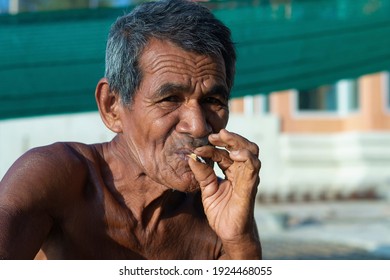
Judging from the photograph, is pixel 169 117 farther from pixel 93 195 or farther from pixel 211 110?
pixel 93 195

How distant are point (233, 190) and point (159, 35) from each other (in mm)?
481

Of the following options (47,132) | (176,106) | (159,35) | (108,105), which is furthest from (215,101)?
(47,132)

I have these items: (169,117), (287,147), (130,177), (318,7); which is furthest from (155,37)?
(287,147)

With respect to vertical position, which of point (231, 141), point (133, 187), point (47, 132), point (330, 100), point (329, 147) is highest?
point (231, 141)

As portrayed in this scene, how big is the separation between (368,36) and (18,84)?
2490 mm

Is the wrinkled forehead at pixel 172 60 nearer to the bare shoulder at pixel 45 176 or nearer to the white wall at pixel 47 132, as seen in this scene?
the bare shoulder at pixel 45 176

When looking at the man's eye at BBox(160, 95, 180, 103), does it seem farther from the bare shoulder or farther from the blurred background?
the blurred background

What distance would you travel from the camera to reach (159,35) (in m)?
2.27

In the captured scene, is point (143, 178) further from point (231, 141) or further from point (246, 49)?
point (246, 49)

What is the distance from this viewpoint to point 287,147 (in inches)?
637

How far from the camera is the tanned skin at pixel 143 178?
2.19 m

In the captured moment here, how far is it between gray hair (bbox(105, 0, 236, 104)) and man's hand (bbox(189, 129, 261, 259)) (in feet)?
0.97

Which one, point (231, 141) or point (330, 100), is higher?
point (231, 141)

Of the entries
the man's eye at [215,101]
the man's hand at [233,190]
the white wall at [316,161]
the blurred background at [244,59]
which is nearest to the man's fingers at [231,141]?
the man's hand at [233,190]
